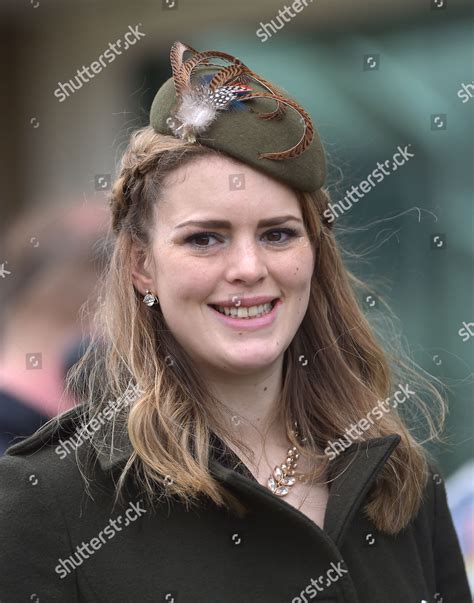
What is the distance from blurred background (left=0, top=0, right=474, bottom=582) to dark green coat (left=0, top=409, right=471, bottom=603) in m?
2.34

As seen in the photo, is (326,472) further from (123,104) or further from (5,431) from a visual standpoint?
(123,104)

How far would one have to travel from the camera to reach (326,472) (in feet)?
6.90

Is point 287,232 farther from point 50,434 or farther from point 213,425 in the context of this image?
point 50,434

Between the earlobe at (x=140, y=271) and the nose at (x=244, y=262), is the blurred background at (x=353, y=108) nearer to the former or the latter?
the earlobe at (x=140, y=271)

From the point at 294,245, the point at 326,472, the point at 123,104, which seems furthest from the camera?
the point at 123,104

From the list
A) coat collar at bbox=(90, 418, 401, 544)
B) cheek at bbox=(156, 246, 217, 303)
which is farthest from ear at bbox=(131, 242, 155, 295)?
coat collar at bbox=(90, 418, 401, 544)

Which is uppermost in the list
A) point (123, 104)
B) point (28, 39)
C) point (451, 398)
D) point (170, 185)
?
point (28, 39)

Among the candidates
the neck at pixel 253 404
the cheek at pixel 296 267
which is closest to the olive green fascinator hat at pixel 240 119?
the cheek at pixel 296 267

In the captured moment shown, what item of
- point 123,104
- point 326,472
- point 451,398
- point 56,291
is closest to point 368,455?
point 326,472

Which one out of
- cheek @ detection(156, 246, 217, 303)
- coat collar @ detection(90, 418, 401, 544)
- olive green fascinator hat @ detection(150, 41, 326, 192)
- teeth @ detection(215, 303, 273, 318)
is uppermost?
olive green fascinator hat @ detection(150, 41, 326, 192)

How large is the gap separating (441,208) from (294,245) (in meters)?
2.55

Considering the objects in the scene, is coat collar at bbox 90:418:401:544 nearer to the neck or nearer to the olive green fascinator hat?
the neck

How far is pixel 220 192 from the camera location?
1.88 metres

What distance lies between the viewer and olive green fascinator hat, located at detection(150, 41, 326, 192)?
1925 mm
